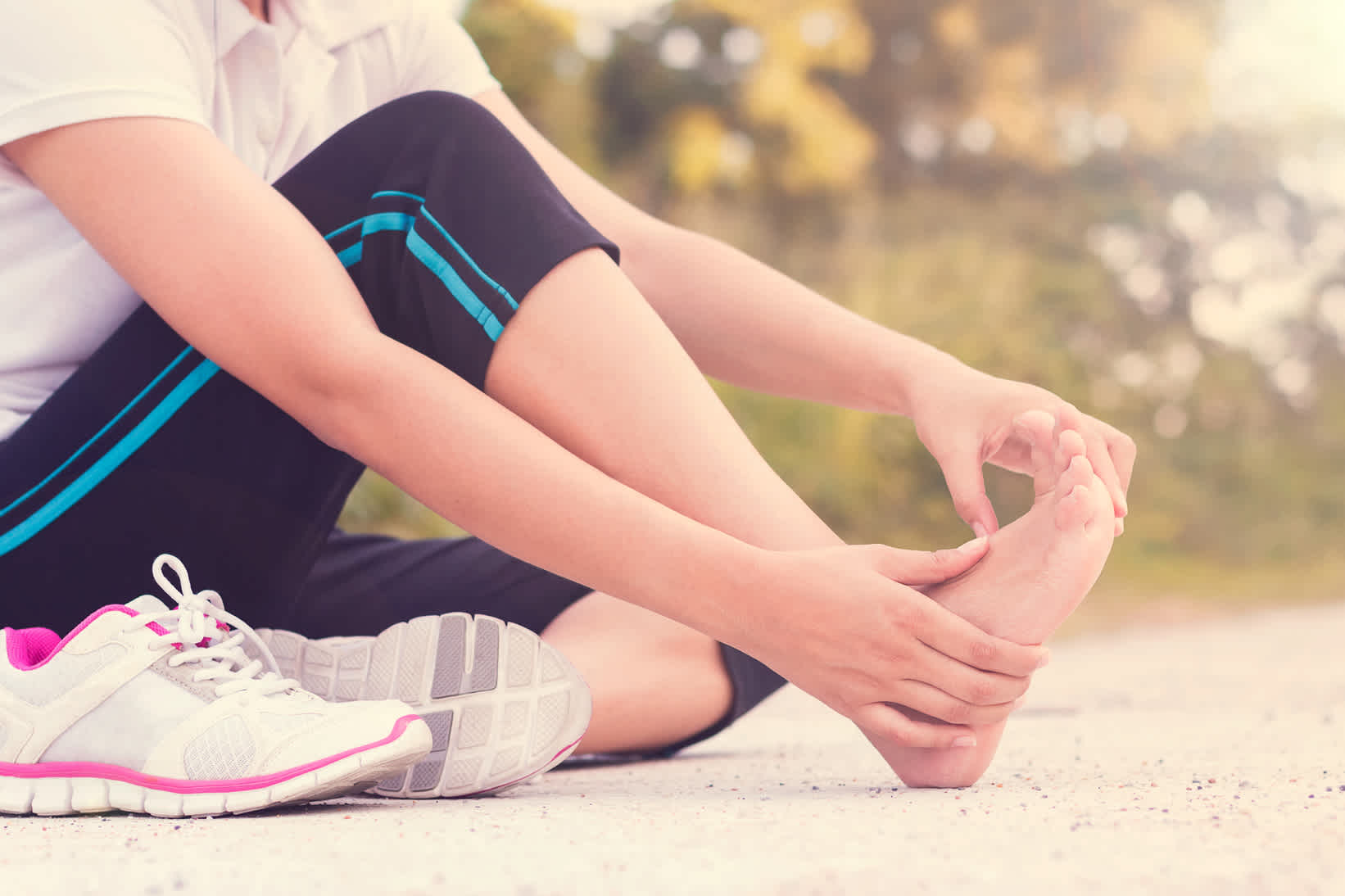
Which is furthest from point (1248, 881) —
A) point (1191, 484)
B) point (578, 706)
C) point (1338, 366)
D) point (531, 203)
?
point (1338, 366)

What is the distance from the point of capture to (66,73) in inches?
32.3

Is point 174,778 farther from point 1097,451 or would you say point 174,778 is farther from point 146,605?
point 1097,451

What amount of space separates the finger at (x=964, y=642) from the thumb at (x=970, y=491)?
5.4 inches

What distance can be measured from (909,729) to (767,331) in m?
0.41

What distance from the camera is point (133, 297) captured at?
3.12 feet

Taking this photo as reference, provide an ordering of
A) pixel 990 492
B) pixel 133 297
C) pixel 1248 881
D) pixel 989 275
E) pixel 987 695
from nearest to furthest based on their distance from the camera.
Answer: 1. pixel 1248 881
2. pixel 987 695
3. pixel 133 297
4. pixel 990 492
5. pixel 989 275

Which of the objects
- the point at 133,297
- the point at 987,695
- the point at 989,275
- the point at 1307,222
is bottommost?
the point at 989,275

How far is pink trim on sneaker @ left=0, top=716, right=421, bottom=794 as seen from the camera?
0.80 meters

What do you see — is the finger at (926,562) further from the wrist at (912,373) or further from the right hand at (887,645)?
the wrist at (912,373)

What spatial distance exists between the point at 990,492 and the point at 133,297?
4.13 metres

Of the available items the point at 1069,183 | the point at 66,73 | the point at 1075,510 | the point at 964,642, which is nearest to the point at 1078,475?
the point at 1075,510

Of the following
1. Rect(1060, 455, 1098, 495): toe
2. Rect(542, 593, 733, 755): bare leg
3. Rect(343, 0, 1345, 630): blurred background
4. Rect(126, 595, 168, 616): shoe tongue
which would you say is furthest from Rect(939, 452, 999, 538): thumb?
Rect(343, 0, 1345, 630): blurred background

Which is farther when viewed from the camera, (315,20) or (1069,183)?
(1069,183)

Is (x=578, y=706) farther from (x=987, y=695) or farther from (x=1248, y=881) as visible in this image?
(x=1248, y=881)
